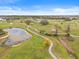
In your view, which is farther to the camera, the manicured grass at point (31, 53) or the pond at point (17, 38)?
the pond at point (17, 38)

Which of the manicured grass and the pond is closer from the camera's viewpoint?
the manicured grass

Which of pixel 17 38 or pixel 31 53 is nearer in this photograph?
pixel 31 53

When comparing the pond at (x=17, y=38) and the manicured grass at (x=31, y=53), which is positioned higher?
the manicured grass at (x=31, y=53)

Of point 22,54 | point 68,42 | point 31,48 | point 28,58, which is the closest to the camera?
point 28,58

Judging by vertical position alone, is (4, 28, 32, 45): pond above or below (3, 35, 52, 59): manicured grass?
below

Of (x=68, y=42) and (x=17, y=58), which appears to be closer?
(x=17, y=58)

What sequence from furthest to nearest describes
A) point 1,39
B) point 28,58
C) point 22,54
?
point 1,39, point 22,54, point 28,58

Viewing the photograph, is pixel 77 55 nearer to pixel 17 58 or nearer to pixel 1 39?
pixel 17 58

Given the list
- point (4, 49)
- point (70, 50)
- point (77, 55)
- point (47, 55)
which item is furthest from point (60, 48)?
point (4, 49)

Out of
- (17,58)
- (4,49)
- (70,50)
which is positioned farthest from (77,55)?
(4,49)
